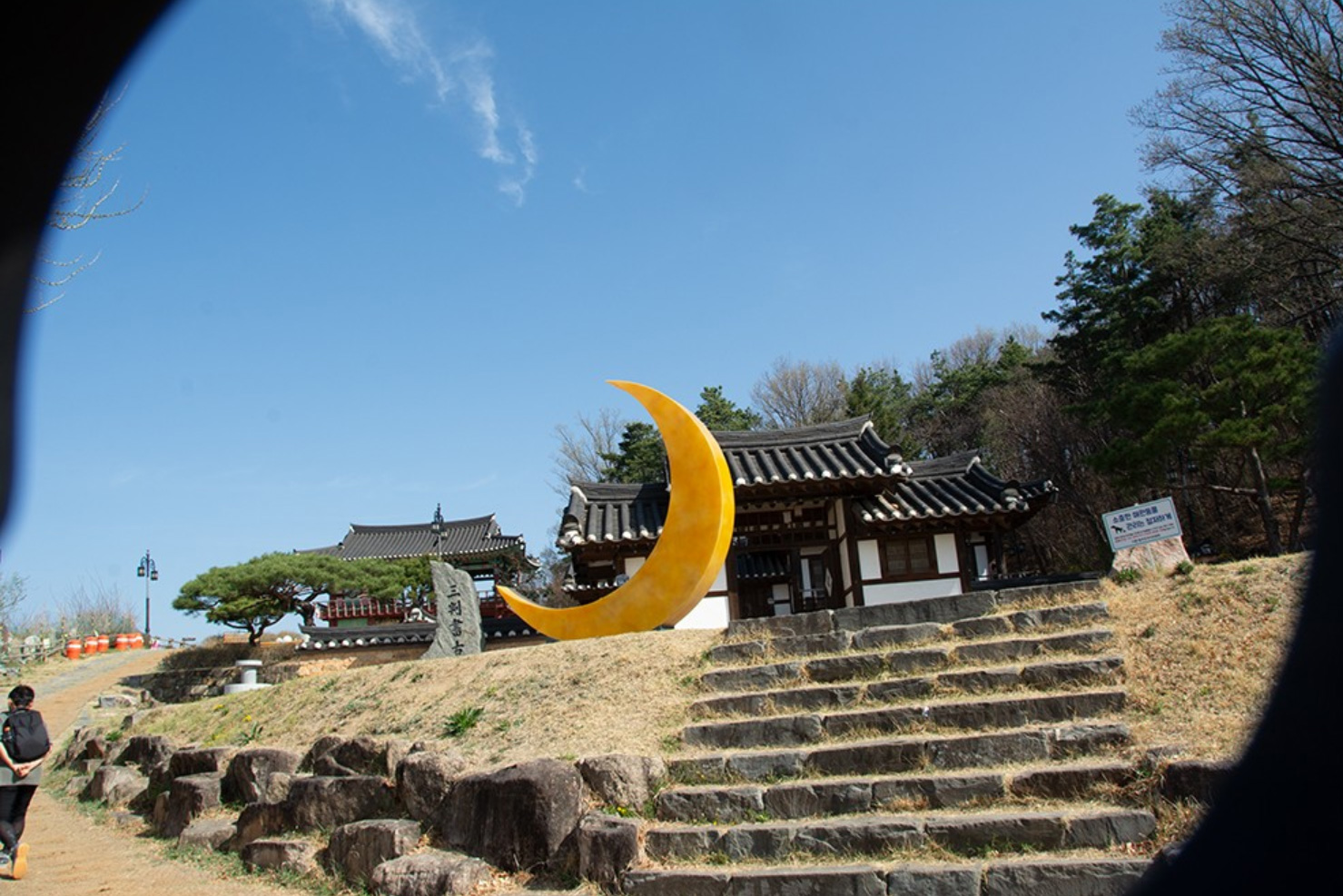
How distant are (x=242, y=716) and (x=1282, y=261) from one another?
22.3m

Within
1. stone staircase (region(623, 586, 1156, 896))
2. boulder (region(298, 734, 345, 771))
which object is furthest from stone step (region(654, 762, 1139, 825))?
boulder (region(298, 734, 345, 771))

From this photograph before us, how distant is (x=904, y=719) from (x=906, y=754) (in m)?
0.56

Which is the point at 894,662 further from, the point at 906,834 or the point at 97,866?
the point at 97,866

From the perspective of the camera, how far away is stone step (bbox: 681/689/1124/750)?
7.27m

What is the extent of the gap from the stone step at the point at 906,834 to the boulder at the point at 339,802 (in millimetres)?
2867

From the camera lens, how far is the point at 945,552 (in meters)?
16.9

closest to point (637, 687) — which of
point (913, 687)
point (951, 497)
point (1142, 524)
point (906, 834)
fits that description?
point (913, 687)

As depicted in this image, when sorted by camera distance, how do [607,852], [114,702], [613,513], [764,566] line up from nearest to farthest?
[607,852], [613,513], [764,566], [114,702]

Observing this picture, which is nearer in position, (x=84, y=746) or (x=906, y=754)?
(x=906, y=754)

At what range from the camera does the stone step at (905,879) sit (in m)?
5.29

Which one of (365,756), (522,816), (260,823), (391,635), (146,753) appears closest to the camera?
(522,816)

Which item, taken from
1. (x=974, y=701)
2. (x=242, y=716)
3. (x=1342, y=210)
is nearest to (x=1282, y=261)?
(x=1342, y=210)

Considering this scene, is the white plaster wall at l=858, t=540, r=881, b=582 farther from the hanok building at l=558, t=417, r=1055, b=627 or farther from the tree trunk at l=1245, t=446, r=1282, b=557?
the tree trunk at l=1245, t=446, r=1282, b=557

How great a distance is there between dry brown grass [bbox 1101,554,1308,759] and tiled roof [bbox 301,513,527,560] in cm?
3152
